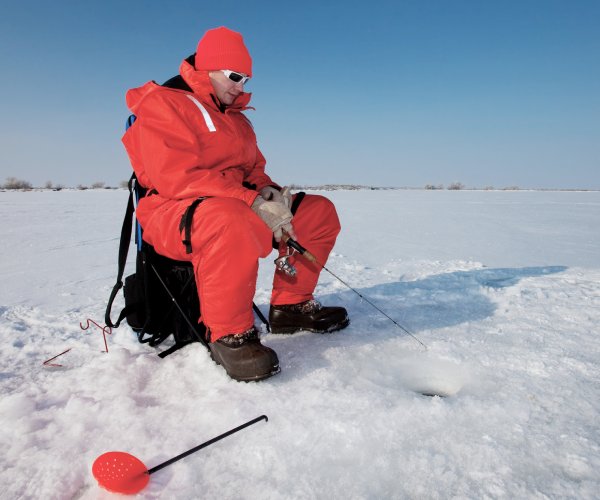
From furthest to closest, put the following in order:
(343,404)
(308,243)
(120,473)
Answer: (308,243), (343,404), (120,473)

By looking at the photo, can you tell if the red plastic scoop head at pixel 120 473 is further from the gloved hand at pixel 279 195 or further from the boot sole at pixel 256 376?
the gloved hand at pixel 279 195

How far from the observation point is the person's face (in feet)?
6.66

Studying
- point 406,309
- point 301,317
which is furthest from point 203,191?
point 406,309

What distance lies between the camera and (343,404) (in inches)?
57.7

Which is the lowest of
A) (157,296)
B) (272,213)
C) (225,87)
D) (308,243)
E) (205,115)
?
(157,296)

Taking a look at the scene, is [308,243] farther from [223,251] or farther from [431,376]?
[431,376]

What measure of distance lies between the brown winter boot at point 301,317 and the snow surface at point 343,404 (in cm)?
9

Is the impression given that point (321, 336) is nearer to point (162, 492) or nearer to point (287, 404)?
point (287, 404)

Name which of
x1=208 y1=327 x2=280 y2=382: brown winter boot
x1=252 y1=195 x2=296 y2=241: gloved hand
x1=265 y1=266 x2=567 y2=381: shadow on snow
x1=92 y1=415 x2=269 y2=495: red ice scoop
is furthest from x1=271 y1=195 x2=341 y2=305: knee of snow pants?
x1=92 y1=415 x2=269 y2=495: red ice scoop

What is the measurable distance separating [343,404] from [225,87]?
1.59 metres

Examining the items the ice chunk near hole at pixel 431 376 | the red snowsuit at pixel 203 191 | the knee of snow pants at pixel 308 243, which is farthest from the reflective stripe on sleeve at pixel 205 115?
the ice chunk near hole at pixel 431 376

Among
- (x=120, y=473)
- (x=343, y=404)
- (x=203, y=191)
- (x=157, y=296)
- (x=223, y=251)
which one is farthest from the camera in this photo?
(x=157, y=296)

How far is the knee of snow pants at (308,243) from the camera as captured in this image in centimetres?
222

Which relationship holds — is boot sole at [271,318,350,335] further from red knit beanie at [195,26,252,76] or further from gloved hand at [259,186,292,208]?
red knit beanie at [195,26,252,76]
